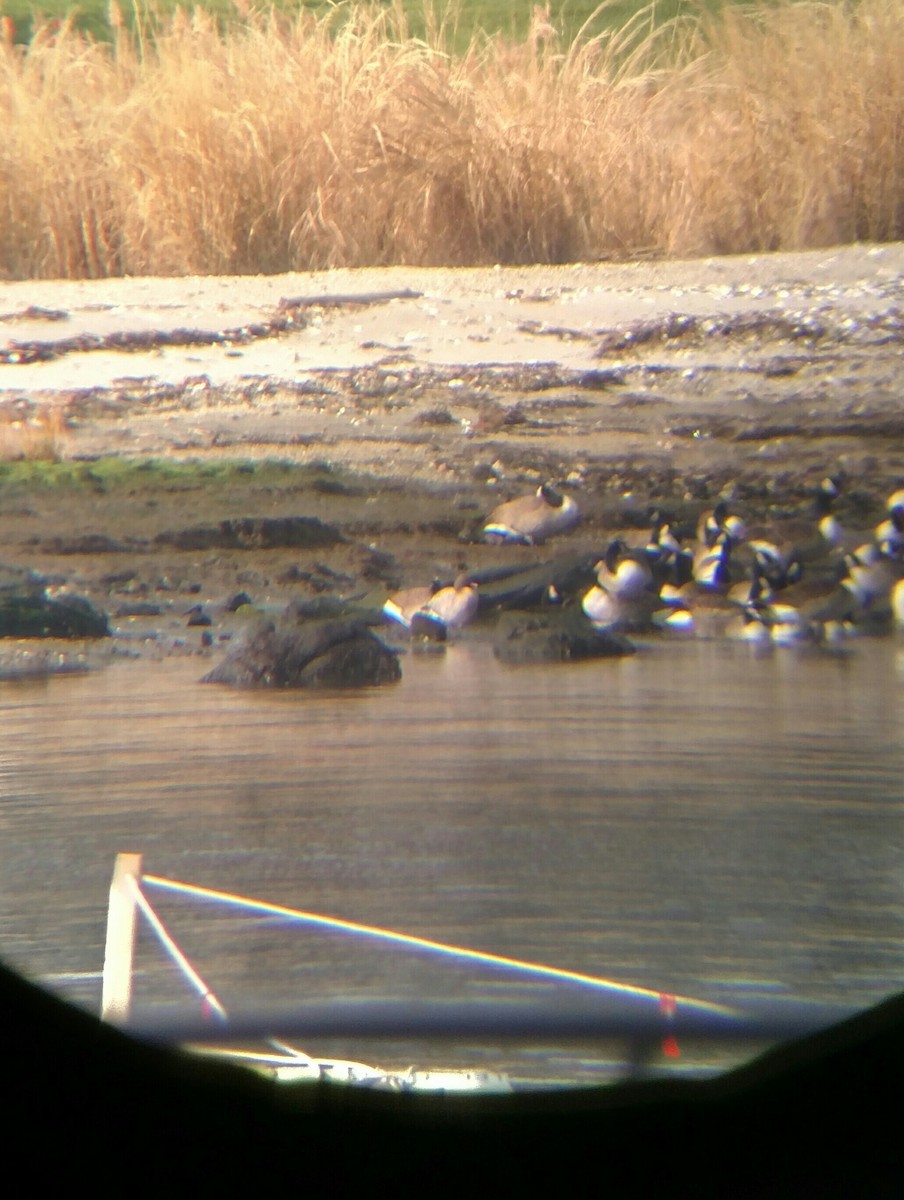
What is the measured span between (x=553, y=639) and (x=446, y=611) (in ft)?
0.70

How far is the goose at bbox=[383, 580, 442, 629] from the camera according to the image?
93.7 inches

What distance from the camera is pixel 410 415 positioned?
8.02 feet

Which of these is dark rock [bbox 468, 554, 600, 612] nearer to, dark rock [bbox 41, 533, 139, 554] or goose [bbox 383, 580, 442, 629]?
goose [bbox 383, 580, 442, 629]

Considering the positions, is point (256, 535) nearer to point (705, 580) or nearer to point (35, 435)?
point (35, 435)

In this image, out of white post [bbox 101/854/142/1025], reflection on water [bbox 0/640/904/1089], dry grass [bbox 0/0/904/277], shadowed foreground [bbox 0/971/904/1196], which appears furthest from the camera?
dry grass [bbox 0/0/904/277]

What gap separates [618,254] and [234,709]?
116cm

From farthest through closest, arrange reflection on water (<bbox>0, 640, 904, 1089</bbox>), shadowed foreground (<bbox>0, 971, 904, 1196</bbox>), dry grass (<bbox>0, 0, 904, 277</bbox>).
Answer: dry grass (<bbox>0, 0, 904, 277</bbox>) < reflection on water (<bbox>0, 640, 904, 1089</bbox>) < shadowed foreground (<bbox>0, 971, 904, 1196</bbox>)

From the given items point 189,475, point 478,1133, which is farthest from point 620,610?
point 478,1133

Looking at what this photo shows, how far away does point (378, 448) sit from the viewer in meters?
2.43

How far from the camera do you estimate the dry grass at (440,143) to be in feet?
7.63

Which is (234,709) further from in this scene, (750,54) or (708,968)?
(750,54)

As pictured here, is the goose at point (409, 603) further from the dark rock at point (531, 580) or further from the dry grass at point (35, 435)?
the dry grass at point (35, 435)

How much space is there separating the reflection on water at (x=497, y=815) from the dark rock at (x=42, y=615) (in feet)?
0.36

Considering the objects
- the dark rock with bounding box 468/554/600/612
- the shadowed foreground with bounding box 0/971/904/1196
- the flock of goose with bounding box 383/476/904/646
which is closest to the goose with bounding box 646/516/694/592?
the flock of goose with bounding box 383/476/904/646
